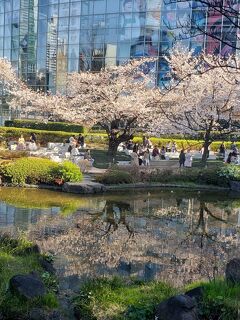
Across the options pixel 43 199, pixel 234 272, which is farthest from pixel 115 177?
pixel 234 272

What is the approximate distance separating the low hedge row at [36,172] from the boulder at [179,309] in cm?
1197

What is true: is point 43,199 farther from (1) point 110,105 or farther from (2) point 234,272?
(2) point 234,272

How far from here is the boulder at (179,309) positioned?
5176mm

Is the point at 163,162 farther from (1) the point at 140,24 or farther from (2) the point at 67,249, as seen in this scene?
(1) the point at 140,24

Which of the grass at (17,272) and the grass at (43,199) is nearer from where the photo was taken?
the grass at (17,272)

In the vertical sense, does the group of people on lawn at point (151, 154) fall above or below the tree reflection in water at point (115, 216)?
above

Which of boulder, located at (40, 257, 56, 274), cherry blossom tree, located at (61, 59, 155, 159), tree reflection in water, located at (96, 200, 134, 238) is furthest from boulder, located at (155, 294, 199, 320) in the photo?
cherry blossom tree, located at (61, 59, 155, 159)

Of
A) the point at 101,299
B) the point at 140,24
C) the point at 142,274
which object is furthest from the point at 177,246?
the point at 140,24

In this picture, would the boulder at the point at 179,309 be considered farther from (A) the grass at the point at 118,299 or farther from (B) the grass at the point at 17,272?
(B) the grass at the point at 17,272

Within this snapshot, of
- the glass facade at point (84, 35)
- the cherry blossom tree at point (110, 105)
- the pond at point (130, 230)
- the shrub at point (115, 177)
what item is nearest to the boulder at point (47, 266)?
the pond at point (130, 230)

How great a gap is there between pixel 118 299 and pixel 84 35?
42353mm

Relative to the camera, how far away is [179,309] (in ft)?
17.1

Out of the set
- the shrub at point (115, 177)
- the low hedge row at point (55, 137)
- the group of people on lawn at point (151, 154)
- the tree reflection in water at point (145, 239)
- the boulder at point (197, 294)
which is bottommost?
the tree reflection in water at point (145, 239)

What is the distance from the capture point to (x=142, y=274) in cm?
848
